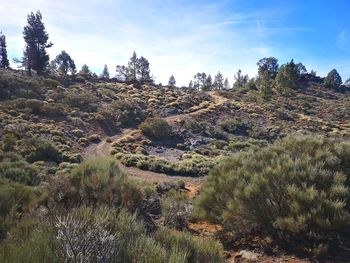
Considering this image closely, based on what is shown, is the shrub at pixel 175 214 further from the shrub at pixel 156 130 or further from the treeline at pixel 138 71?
the treeline at pixel 138 71

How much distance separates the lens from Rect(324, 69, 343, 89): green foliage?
323 ft

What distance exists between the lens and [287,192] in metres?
8.42

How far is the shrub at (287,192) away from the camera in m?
7.84

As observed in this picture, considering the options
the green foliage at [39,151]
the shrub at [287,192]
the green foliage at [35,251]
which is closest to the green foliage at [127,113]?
the green foliage at [39,151]

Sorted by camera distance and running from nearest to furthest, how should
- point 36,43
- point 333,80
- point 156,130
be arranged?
1. point 156,130
2. point 36,43
3. point 333,80

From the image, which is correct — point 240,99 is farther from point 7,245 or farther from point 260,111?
point 7,245

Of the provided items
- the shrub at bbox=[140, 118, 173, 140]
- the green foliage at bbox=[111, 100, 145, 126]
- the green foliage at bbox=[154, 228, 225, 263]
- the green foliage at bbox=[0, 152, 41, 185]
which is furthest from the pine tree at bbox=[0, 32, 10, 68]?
the green foliage at bbox=[154, 228, 225, 263]

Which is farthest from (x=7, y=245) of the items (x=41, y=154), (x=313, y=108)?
(x=313, y=108)

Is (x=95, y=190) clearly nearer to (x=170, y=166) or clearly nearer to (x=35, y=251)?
(x=35, y=251)

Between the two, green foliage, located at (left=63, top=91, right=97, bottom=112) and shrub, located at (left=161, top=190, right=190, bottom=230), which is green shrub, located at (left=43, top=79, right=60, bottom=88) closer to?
green foliage, located at (left=63, top=91, right=97, bottom=112)

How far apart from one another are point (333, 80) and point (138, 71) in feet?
177

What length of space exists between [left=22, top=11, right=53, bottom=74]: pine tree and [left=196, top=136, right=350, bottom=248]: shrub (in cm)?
5554

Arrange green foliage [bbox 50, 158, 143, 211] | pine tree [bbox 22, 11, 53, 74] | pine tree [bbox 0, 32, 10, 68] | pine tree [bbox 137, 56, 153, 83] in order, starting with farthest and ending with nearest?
1. pine tree [bbox 137, 56, 153, 83]
2. pine tree [bbox 0, 32, 10, 68]
3. pine tree [bbox 22, 11, 53, 74]
4. green foliage [bbox 50, 158, 143, 211]

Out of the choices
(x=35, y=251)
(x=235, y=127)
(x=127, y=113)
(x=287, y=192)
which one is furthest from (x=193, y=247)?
(x=127, y=113)
